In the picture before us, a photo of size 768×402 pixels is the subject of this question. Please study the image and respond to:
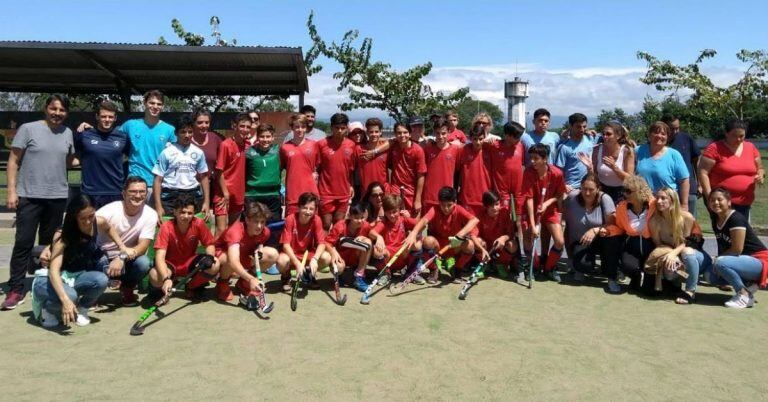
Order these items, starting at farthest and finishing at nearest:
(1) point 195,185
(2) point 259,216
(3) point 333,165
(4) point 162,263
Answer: (3) point 333,165, (1) point 195,185, (2) point 259,216, (4) point 162,263

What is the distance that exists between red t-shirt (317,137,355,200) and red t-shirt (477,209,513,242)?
156 cm

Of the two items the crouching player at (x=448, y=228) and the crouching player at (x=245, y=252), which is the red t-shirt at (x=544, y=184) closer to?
the crouching player at (x=448, y=228)

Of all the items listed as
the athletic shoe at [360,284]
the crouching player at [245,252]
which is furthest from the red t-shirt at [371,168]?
the crouching player at [245,252]

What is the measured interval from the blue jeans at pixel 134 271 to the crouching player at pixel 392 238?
2.04 m

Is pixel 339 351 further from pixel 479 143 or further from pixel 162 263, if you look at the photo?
pixel 479 143

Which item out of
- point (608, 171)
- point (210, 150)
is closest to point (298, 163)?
point (210, 150)

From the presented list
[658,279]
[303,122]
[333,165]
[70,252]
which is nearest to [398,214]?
[333,165]

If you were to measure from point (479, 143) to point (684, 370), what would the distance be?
333cm

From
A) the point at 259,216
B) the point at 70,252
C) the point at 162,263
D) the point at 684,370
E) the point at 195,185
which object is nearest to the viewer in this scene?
the point at 684,370

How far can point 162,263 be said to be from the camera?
17.0 feet

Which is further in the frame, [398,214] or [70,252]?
[398,214]

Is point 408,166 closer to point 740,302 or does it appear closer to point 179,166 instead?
point 179,166

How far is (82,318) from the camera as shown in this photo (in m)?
4.81

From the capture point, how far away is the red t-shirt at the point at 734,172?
633 cm
